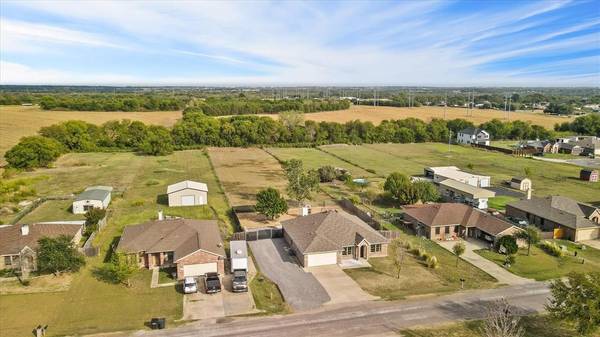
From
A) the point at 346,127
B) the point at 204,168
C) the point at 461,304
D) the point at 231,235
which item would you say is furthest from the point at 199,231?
the point at 346,127

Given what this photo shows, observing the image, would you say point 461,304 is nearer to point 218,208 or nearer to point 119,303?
point 119,303

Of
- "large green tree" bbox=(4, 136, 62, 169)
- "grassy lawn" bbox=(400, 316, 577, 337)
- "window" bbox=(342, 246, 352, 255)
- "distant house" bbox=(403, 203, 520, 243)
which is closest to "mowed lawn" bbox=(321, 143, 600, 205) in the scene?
"distant house" bbox=(403, 203, 520, 243)

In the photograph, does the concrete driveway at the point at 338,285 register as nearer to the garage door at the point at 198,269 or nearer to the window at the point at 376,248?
the window at the point at 376,248

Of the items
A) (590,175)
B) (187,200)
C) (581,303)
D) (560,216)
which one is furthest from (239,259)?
(590,175)

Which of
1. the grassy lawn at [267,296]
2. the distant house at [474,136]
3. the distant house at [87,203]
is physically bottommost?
the grassy lawn at [267,296]

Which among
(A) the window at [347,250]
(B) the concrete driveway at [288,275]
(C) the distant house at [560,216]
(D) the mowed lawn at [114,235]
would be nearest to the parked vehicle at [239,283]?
(B) the concrete driveway at [288,275]

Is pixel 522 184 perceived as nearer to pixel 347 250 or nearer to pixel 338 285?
pixel 347 250
